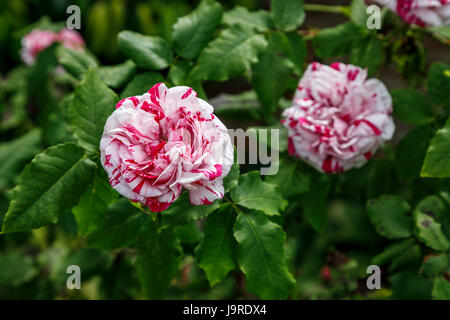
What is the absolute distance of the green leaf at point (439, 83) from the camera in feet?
2.31

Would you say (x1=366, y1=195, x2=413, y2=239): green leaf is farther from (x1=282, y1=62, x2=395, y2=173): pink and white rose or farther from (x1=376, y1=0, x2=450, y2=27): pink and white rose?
(x1=376, y1=0, x2=450, y2=27): pink and white rose

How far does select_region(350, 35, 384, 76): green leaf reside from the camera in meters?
0.75

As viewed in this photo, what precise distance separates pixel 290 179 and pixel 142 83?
0.30 m

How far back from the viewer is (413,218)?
0.72 m

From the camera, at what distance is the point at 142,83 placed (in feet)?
2.22

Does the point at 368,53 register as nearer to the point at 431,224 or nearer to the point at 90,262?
the point at 431,224

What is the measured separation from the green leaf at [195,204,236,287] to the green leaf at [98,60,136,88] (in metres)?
0.30

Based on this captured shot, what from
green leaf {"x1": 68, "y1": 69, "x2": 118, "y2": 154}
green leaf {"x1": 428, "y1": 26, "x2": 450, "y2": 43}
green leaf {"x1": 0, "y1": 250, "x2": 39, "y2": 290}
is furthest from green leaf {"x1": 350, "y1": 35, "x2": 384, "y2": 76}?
green leaf {"x1": 0, "y1": 250, "x2": 39, "y2": 290}

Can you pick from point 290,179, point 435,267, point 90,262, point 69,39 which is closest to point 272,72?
point 290,179

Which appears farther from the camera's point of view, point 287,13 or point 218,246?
point 287,13

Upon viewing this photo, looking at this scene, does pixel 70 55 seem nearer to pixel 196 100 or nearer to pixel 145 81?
pixel 145 81

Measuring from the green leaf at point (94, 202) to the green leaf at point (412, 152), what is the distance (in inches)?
19.8

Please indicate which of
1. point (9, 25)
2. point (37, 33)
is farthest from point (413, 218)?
point (9, 25)

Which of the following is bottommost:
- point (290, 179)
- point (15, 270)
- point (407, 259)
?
point (15, 270)
